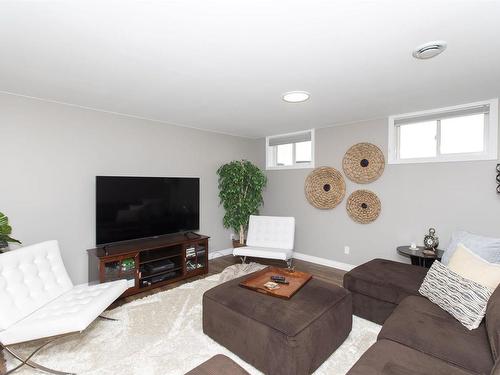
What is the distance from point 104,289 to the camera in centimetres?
234

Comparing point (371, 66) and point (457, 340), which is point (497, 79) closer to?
point (371, 66)

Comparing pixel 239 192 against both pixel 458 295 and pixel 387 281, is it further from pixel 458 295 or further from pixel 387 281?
pixel 458 295

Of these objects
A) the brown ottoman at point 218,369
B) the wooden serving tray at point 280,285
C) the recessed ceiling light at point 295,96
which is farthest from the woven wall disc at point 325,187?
the brown ottoman at point 218,369

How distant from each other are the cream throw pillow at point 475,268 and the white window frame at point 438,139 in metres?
1.48

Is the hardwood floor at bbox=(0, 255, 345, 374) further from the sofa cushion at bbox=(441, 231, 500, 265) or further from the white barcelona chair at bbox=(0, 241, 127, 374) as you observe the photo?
the sofa cushion at bbox=(441, 231, 500, 265)

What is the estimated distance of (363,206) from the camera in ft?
12.8

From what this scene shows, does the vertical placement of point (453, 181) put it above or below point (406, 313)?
above

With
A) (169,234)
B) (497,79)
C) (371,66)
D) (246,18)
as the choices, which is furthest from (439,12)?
(169,234)

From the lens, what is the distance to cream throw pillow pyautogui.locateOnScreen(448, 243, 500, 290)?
1.82 m

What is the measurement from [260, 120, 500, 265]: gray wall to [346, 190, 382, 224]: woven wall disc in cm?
8

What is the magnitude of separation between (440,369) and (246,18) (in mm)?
2113

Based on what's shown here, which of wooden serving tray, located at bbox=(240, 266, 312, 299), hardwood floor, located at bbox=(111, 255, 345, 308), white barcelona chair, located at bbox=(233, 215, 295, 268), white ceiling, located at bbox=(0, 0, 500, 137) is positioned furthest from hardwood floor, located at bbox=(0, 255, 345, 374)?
white ceiling, located at bbox=(0, 0, 500, 137)

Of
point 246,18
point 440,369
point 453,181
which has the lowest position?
point 440,369

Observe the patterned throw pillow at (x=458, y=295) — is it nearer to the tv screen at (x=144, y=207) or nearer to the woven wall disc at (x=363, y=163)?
the woven wall disc at (x=363, y=163)
